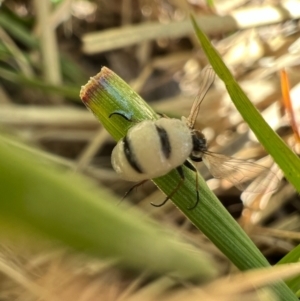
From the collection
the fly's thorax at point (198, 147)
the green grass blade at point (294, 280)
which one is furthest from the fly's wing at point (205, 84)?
the green grass blade at point (294, 280)

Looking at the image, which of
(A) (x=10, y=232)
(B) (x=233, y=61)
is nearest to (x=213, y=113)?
(B) (x=233, y=61)

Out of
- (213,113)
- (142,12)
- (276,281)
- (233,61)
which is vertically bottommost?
(276,281)

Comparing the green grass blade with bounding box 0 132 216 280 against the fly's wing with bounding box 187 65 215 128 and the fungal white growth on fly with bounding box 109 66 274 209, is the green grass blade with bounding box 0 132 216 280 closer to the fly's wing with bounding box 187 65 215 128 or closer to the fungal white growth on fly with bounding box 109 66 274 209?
the fungal white growth on fly with bounding box 109 66 274 209

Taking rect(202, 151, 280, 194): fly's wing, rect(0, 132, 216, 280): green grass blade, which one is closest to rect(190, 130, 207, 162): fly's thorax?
rect(202, 151, 280, 194): fly's wing

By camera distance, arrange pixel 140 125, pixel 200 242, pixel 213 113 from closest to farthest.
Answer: pixel 140 125 < pixel 200 242 < pixel 213 113

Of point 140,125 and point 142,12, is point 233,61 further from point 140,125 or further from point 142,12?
point 140,125

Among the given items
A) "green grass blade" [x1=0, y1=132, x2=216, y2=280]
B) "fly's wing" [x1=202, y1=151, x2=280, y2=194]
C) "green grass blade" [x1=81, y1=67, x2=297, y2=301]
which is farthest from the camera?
"fly's wing" [x1=202, y1=151, x2=280, y2=194]

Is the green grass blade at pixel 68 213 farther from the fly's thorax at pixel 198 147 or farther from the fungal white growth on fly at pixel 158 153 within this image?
the fly's thorax at pixel 198 147
